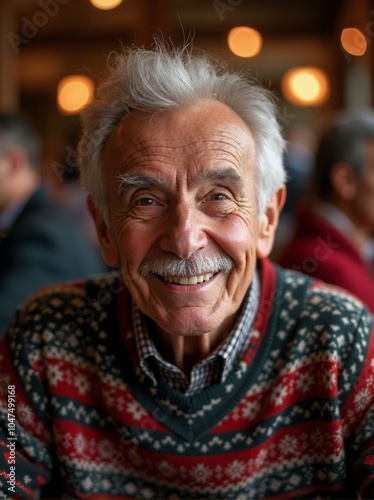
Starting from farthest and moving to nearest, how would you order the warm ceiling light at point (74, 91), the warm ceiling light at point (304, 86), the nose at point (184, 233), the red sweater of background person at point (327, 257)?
the warm ceiling light at point (304, 86) < the warm ceiling light at point (74, 91) < the red sweater of background person at point (327, 257) < the nose at point (184, 233)

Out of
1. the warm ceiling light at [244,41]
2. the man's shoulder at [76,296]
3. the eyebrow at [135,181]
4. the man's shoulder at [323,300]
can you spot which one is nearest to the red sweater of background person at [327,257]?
the man's shoulder at [323,300]

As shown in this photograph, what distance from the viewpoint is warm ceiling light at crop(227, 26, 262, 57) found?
6.49 m

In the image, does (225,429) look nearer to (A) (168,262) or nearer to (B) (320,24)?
(A) (168,262)

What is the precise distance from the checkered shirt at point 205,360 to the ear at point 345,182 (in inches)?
53.8

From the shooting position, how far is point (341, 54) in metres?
7.30

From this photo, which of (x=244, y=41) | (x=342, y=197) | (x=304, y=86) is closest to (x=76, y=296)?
(x=342, y=197)

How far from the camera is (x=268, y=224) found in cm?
153

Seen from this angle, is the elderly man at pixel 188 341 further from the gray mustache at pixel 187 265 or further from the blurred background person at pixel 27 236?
the blurred background person at pixel 27 236

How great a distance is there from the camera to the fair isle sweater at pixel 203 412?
4.70 feet

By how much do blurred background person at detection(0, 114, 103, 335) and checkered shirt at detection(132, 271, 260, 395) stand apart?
3.02 feet

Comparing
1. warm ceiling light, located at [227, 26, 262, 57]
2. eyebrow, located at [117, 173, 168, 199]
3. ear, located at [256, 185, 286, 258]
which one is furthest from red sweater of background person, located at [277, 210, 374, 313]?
warm ceiling light, located at [227, 26, 262, 57]

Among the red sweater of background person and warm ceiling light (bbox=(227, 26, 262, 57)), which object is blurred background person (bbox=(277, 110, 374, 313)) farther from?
warm ceiling light (bbox=(227, 26, 262, 57))

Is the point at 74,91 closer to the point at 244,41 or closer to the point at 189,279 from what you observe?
the point at 244,41

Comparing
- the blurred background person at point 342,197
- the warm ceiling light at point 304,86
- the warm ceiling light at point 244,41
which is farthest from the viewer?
the warm ceiling light at point 304,86
